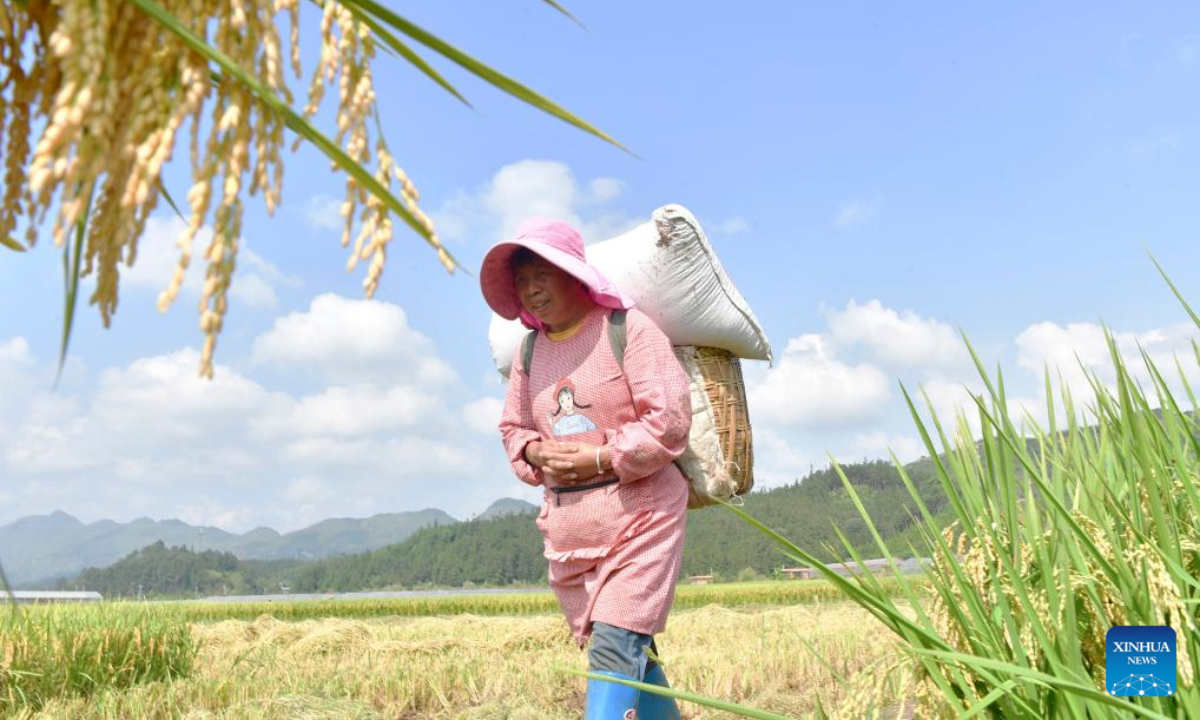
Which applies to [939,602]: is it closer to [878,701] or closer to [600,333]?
[878,701]

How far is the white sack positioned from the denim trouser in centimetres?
159

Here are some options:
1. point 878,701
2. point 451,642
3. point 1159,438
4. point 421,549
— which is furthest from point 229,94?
point 421,549

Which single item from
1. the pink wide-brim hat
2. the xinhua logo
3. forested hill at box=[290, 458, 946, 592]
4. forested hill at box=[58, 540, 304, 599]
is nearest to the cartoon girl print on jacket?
the pink wide-brim hat

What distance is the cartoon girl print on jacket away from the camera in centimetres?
384

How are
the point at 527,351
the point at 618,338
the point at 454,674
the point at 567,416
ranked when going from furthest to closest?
1. the point at 454,674
2. the point at 527,351
3. the point at 567,416
4. the point at 618,338

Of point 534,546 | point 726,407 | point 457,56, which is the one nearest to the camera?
point 457,56

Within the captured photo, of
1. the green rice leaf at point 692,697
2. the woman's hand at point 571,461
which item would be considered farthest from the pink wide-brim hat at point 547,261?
the green rice leaf at point 692,697

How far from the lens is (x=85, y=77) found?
2.54 ft

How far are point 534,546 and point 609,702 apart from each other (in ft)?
366

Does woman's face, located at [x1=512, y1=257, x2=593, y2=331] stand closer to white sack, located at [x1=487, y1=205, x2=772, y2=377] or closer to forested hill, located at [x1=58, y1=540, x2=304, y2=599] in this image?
white sack, located at [x1=487, y1=205, x2=772, y2=377]

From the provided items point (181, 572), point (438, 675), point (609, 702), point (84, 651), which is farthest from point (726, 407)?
point (181, 572)

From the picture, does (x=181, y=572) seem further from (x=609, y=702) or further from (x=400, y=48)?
(x=400, y=48)

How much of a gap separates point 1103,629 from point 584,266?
7.26ft

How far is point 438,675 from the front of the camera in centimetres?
551
